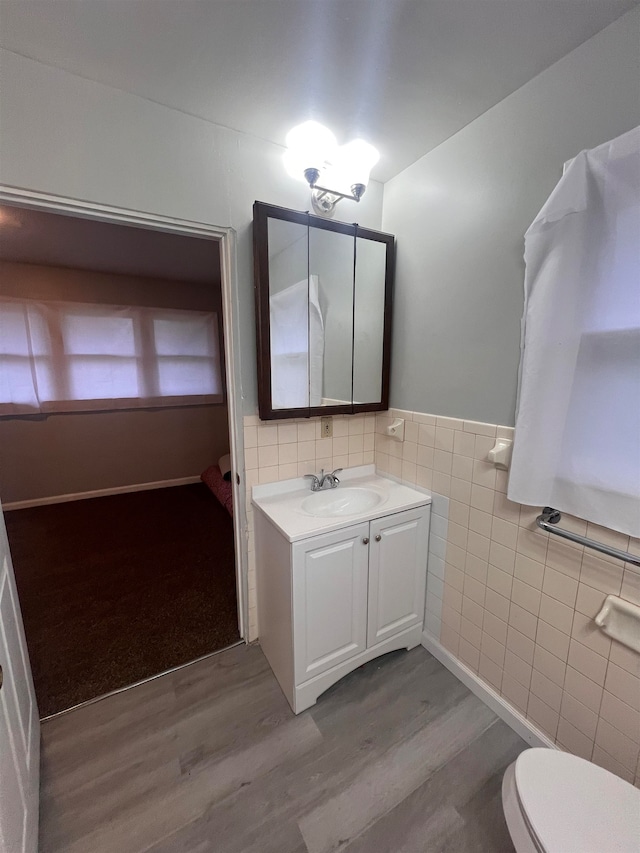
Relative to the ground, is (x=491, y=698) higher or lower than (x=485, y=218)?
lower

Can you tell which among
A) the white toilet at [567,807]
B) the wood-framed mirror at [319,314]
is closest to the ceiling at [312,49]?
the wood-framed mirror at [319,314]

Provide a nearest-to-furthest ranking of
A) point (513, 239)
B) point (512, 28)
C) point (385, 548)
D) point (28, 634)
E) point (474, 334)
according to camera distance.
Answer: point (512, 28) < point (513, 239) < point (474, 334) < point (385, 548) < point (28, 634)

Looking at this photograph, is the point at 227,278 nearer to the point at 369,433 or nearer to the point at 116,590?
the point at 369,433

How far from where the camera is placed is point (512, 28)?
1.00m

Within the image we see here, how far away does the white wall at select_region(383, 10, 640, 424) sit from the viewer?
1026 millimetres

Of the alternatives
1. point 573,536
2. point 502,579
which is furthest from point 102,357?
point 573,536

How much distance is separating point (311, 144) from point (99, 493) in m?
4.05

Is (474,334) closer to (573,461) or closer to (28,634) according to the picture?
(573,461)

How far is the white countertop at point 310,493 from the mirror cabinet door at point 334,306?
18.2 inches

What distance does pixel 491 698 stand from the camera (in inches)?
58.1

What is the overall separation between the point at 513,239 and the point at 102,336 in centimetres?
382

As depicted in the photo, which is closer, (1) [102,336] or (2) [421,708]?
(2) [421,708]

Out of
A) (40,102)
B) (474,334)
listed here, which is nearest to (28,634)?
(40,102)

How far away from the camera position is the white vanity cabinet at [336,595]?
1.39 m
